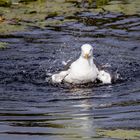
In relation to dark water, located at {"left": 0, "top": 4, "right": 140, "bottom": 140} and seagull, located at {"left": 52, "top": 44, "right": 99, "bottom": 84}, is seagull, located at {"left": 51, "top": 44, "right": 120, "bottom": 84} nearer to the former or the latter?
seagull, located at {"left": 52, "top": 44, "right": 99, "bottom": 84}

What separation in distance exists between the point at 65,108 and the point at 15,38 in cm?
702

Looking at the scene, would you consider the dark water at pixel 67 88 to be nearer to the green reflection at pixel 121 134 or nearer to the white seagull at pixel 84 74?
the green reflection at pixel 121 134

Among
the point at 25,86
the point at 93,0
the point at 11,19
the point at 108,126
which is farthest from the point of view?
the point at 93,0

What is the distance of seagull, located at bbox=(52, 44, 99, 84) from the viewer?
1259cm

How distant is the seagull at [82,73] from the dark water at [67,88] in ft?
1.30

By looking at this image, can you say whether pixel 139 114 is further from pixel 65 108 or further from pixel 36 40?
pixel 36 40

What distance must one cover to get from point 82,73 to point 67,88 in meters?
0.61

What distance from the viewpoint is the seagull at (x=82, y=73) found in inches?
496

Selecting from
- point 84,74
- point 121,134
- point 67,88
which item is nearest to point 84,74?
point 84,74

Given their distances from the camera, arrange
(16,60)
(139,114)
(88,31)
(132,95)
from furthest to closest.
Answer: (88,31)
(16,60)
(132,95)
(139,114)

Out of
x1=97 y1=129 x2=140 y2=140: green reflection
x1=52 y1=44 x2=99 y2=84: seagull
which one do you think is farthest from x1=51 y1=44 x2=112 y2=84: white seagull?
x1=97 y1=129 x2=140 y2=140: green reflection

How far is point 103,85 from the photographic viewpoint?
12.4 metres

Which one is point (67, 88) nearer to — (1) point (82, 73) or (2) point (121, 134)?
(1) point (82, 73)

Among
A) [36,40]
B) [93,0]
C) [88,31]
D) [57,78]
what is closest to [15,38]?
[36,40]
